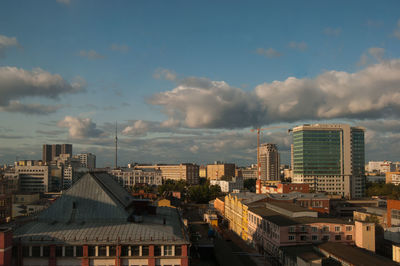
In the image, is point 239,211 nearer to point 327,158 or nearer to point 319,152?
point 319,152

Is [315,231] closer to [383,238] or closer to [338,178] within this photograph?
[383,238]

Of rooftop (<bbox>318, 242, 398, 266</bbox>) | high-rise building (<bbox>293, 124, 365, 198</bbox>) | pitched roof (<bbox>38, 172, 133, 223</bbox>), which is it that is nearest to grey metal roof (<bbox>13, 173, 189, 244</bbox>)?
pitched roof (<bbox>38, 172, 133, 223</bbox>)

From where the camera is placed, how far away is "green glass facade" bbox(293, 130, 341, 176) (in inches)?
7579

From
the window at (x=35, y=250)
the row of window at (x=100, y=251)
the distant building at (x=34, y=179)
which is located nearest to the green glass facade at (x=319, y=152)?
the distant building at (x=34, y=179)

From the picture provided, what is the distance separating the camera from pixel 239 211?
101 m

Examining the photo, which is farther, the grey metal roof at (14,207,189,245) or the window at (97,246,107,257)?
the grey metal roof at (14,207,189,245)

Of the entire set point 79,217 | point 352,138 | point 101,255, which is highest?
point 352,138

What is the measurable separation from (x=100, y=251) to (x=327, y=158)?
17641cm

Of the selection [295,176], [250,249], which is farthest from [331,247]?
[295,176]

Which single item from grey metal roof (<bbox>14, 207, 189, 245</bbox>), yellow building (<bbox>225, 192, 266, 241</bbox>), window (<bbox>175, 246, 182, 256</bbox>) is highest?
grey metal roof (<bbox>14, 207, 189, 245</bbox>)

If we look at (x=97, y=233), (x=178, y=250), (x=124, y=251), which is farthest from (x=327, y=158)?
(x=97, y=233)

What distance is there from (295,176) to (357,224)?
5277 inches

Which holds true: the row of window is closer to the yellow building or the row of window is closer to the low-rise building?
the low-rise building

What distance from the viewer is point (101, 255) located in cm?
3684
